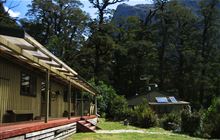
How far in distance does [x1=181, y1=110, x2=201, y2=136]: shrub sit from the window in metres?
11.4

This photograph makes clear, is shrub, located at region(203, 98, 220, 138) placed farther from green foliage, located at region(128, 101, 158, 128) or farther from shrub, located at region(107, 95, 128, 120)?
shrub, located at region(107, 95, 128, 120)

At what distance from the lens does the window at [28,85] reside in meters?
18.2

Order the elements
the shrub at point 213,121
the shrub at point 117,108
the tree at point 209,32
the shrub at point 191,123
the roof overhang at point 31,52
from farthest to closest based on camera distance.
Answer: the tree at point 209,32, the shrub at point 117,108, the shrub at point 191,123, the shrub at point 213,121, the roof overhang at point 31,52

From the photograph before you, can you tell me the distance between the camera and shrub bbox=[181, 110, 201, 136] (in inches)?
1058

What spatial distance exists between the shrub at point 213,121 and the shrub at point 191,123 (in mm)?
460

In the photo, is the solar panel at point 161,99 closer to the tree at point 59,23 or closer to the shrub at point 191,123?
the tree at point 59,23

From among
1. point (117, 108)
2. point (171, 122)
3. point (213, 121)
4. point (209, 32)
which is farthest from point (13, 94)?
point (209, 32)

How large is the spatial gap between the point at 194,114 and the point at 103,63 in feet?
115

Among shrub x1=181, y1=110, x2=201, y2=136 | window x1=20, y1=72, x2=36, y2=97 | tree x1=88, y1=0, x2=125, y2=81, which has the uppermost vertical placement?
tree x1=88, y1=0, x2=125, y2=81

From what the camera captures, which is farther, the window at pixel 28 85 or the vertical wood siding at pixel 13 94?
the window at pixel 28 85

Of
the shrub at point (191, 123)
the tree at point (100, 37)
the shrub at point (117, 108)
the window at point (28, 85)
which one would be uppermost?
the tree at point (100, 37)

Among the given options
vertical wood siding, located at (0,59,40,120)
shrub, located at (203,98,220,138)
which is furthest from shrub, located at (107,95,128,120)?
vertical wood siding, located at (0,59,40,120)

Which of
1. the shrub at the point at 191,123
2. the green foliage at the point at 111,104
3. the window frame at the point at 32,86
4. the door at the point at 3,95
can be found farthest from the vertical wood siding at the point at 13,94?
the green foliage at the point at 111,104

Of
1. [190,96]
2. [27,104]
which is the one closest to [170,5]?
[190,96]
